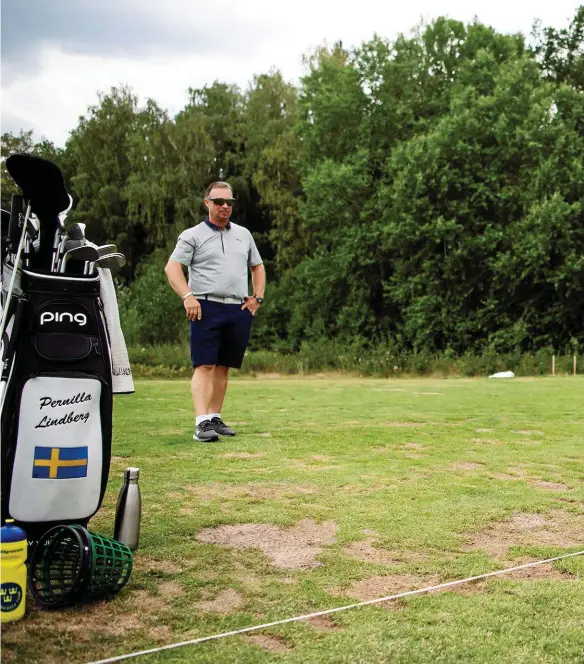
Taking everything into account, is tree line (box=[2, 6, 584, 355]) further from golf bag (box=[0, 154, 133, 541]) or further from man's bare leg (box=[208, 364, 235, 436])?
golf bag (box=[0, 154, 133, 541])

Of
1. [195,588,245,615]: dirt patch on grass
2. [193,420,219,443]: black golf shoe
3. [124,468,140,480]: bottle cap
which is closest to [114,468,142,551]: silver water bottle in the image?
[124,468,140,480]: bottle cap

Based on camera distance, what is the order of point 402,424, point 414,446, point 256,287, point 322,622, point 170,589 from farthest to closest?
point 402,424
point 256,287
point 414,446
point 170,589
point 322,622

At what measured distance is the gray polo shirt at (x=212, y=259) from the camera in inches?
248

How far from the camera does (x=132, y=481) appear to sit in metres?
3.30

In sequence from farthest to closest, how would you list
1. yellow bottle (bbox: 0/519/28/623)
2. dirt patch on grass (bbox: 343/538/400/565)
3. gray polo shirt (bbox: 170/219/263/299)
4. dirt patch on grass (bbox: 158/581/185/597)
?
gray polo shirt (bbox: 170/219/263/299) → dirt patch on grass (bbox: 343/538/400/565) → dirt patch on grass (bbox: 158/581/185/597) → yellow bottle (bbox: 0/519/28/623)

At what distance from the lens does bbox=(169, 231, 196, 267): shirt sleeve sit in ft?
20.6

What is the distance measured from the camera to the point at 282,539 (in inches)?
136

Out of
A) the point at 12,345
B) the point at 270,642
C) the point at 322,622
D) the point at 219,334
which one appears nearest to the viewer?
the point at 270,642

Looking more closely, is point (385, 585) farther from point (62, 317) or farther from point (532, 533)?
point (62, 317)

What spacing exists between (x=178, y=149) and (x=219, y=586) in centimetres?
3783

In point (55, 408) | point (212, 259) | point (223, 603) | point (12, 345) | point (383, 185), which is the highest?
point (383, 185)

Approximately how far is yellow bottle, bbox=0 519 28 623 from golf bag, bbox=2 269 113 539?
0.46 m

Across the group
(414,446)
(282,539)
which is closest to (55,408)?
(282,539)

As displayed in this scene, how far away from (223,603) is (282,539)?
82 cm
